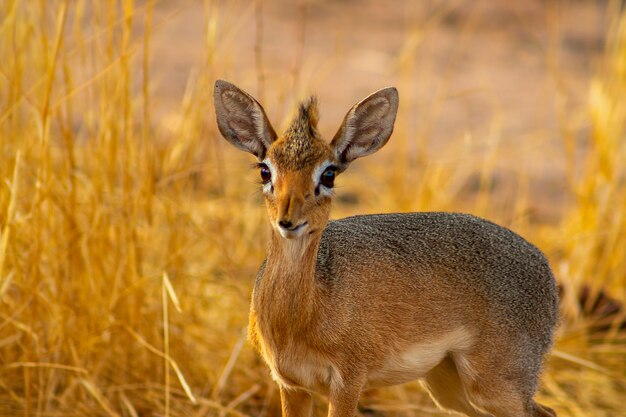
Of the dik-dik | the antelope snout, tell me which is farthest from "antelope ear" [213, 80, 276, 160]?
the antelope snout

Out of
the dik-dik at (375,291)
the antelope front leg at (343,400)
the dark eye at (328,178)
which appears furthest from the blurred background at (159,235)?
the antelope front leg at (343,400)

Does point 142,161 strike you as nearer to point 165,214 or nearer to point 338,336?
point 165,214

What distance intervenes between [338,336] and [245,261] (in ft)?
7.51

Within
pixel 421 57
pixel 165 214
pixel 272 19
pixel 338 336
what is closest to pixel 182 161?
pixel 165 214

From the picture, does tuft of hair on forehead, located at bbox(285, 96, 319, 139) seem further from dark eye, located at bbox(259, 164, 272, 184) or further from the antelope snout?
the antelope snout

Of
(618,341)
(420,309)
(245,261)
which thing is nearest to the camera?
(420,309)

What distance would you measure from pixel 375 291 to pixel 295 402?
53cm

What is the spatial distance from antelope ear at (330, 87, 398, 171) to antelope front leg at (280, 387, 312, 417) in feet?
2.94

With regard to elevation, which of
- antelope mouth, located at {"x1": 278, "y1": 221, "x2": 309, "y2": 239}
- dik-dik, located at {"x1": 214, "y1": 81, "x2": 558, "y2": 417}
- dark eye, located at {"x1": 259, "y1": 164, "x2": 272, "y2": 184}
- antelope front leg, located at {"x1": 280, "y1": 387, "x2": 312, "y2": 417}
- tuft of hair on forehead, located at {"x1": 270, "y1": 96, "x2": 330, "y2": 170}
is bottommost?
antelope front leg, located at {"x1": 280, "y1": 387, "x2": 312, "y2": 417}

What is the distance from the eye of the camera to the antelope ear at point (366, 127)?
12.6 ft

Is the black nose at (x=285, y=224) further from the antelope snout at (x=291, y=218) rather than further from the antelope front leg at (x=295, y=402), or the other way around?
the antelope front leg at (x=295, y=402)

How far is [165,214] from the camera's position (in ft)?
18.3

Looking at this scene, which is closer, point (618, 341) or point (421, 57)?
point (618, 341)

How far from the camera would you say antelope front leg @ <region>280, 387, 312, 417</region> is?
4137 mm
